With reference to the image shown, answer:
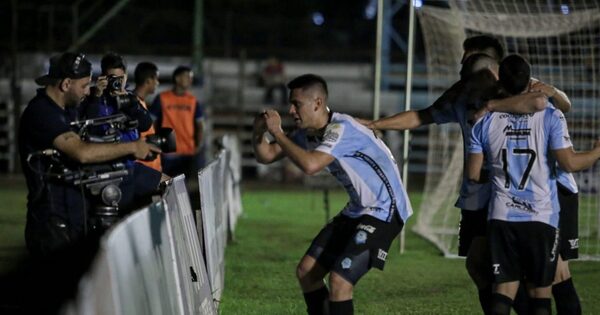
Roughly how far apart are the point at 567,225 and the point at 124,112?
12.1 feet

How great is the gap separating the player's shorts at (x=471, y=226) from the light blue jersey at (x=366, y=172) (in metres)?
0.81

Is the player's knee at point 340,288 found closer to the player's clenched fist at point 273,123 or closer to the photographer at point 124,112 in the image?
the player's clenched fist at point 273,123

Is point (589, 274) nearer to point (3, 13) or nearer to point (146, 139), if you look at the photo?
point (146, 139)

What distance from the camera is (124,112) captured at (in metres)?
9.13

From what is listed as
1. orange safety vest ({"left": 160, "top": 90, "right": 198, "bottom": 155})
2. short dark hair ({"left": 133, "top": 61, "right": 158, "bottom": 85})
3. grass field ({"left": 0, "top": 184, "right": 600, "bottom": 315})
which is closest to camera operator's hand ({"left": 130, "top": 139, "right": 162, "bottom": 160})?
grass field ({"left": 0, "top": 184, "right": 600, "bottom": 315})

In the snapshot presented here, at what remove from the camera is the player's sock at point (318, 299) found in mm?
7703

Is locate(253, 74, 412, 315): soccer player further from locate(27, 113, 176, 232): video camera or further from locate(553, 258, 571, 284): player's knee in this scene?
locate(553, 258, 571, 284): player's knee

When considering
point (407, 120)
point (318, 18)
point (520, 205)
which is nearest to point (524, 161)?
point (520, 205)

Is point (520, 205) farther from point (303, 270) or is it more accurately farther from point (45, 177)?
point (45, 177)

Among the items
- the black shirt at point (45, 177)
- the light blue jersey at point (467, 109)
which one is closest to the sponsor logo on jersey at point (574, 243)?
the light blue jersey at point (467, 109)

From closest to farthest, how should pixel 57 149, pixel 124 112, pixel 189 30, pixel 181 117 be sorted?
pixel 57 149 → pixel 124 112 → pixel 181 117 → pixel 189 30

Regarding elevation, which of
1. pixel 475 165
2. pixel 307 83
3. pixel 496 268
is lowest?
pixel 496 268

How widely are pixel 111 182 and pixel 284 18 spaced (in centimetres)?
2397

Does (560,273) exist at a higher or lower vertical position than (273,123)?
lower
